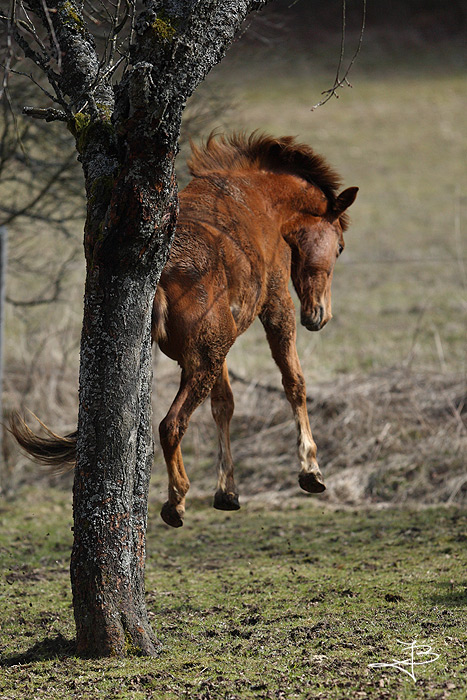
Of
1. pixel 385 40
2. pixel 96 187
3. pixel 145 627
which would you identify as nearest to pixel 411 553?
pixel 145 627

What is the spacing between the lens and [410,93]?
32.9 meters

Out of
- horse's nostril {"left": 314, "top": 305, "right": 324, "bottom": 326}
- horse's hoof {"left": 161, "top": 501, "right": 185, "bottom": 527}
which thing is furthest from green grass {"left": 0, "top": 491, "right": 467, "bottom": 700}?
horse's nostril {"left": 314, "top": 305, "right": 324, "bottom": 326}

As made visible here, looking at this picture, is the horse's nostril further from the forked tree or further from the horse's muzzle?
the forked tree

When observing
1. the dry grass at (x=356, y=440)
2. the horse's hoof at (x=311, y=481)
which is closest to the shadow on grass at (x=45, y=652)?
the horse's hoof at (x=311, y=481)

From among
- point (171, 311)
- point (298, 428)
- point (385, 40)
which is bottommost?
point (298, 428)

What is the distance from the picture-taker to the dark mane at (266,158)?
5.27 m

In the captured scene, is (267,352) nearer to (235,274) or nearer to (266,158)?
(266,158)

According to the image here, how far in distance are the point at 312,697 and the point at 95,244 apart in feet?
7.00

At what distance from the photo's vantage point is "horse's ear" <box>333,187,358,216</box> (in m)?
5.24

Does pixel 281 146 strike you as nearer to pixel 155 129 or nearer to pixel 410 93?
pixel 155 129

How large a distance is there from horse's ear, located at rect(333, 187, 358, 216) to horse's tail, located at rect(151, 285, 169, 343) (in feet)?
4.61

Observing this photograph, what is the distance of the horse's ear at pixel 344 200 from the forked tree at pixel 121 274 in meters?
1.45

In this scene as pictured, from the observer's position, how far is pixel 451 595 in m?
5.05

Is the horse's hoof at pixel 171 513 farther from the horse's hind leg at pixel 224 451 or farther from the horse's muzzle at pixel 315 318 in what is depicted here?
the horse's muzzle at pixel 315 318
